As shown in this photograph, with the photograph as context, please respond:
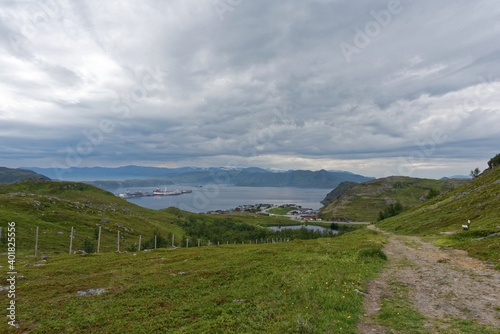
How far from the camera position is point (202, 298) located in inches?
607

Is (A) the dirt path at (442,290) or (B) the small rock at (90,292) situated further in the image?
(B) the small rock at (90,292)

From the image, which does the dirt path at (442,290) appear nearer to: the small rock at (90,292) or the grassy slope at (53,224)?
the small rock at (90,292)

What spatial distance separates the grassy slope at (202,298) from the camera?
11.7m

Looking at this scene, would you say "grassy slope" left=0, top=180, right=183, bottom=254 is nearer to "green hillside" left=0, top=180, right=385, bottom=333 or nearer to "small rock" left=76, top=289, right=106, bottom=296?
"green hillside" left=0, top=180, right=385, bottom=333

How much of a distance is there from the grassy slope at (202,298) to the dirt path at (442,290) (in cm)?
110

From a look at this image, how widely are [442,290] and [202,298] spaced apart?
51.3 feet

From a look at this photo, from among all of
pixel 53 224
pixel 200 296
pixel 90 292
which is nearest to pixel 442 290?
pixel 200 296

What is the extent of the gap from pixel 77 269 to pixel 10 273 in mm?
5127

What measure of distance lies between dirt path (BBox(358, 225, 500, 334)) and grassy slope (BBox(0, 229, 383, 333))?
1.10m

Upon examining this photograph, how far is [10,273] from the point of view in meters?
21.5

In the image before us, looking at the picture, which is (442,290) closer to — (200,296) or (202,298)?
(202,298)

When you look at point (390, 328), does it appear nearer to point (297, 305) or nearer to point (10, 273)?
point (297, 305)

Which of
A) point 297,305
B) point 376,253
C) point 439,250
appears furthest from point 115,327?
point 439,250

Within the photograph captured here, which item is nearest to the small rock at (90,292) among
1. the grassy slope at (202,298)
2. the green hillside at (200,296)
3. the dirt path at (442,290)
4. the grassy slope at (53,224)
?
the green hillside at (200,296)
